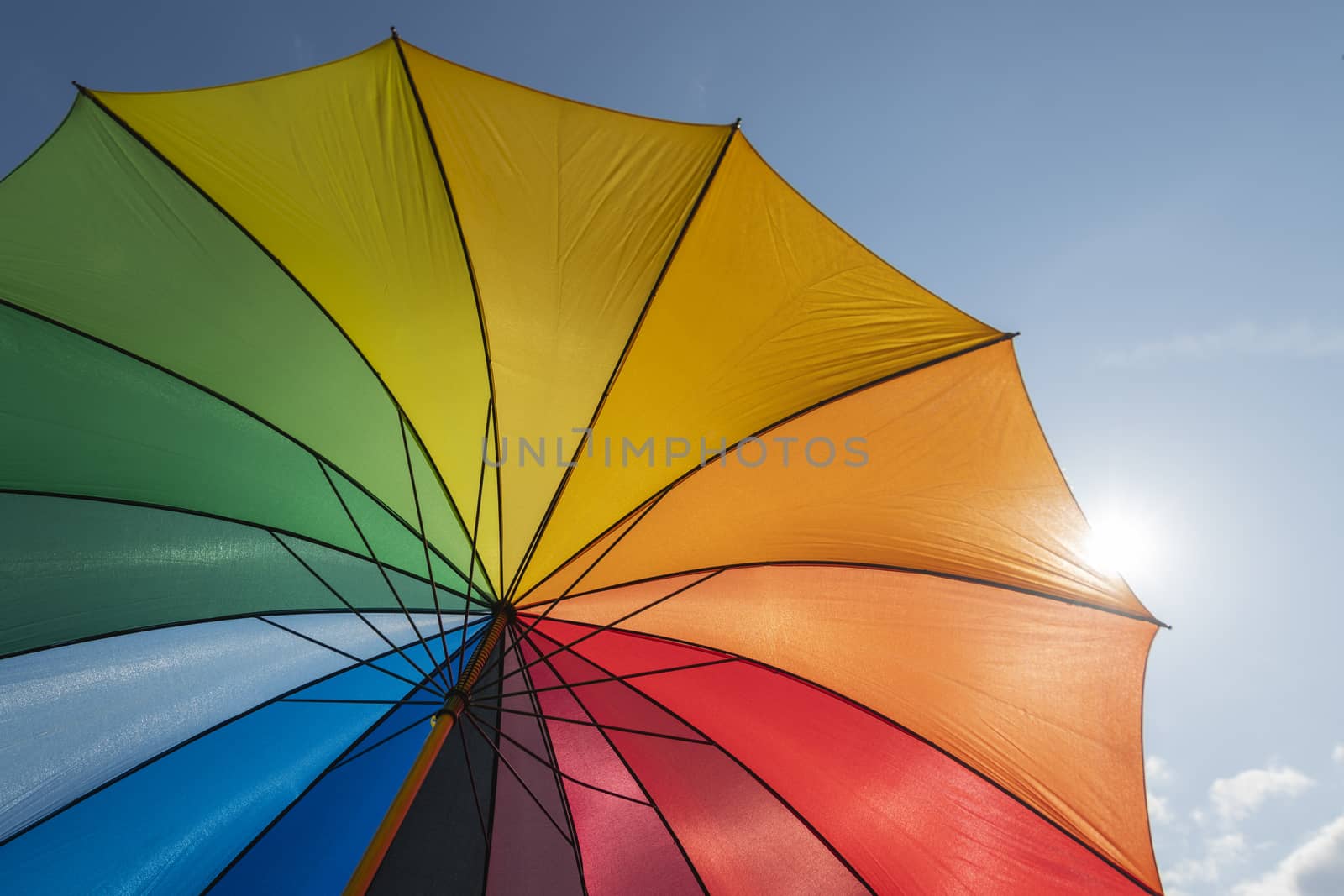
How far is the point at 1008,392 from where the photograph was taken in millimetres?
3074

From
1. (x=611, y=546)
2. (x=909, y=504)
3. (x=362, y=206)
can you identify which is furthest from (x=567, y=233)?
(x=909, y=504)

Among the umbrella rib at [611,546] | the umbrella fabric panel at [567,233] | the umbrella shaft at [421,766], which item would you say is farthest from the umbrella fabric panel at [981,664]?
the umbrella fabric panel at [567,233]

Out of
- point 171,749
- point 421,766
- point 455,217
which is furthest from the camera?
point 171,749

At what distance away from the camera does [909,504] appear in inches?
119

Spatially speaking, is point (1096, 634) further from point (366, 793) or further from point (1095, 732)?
point (366, 793)

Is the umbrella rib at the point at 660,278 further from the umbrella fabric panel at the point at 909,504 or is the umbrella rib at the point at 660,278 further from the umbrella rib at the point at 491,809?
the umbrella rib at the point at 491,809

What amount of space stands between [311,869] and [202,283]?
89.5 inches

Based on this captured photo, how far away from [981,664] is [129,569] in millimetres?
3311

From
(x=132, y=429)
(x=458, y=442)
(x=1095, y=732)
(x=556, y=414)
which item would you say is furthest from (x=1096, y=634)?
(x=132, y=429)

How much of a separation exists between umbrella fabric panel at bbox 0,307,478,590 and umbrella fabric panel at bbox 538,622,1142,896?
1617mm

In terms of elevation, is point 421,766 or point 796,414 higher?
point 796,414

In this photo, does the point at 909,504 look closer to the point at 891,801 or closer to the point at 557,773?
the point at 891,801

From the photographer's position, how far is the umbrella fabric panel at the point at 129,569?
2.71 m

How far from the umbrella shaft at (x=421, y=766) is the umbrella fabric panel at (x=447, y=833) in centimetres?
19
